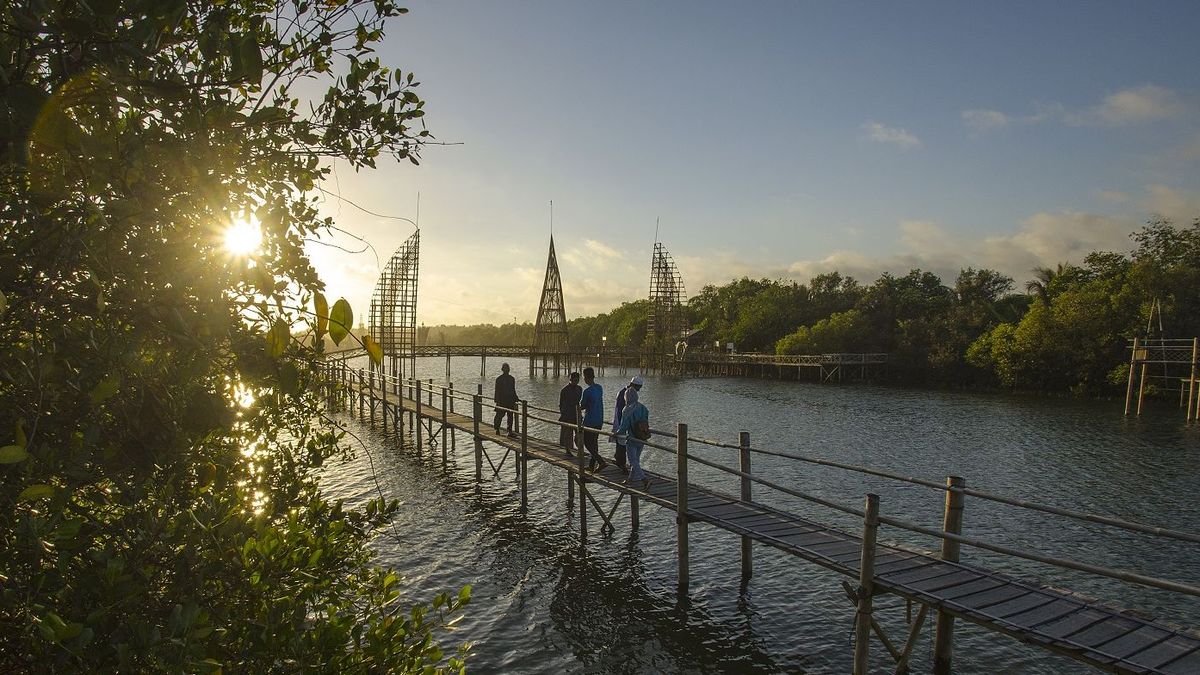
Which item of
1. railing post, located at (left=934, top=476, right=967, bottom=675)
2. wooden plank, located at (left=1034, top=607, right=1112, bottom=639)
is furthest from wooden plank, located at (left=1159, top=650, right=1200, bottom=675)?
railing post, located at (left=934, top=476, right=967, bottom=675)

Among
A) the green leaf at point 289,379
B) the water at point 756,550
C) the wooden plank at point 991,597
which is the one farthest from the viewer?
the water at point 756,550

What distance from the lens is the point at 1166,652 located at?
564 cm

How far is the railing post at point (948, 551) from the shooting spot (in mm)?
7570

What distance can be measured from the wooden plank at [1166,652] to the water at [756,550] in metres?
2.95

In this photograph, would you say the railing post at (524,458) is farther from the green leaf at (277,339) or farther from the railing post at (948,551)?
the green leaf at (277,339)

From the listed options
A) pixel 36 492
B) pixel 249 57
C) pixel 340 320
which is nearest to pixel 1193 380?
pixel 340 320

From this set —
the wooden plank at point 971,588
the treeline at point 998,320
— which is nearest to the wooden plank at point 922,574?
the wooden plank at point 971,588

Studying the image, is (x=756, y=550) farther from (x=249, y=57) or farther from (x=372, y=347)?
(x=249, y=57)

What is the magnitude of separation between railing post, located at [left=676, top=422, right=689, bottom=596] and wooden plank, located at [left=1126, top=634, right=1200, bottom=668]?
5346 mm

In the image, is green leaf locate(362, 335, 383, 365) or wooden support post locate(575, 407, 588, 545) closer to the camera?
green leaf locate(362, 335, 383, 365)

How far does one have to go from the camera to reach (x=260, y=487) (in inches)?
161

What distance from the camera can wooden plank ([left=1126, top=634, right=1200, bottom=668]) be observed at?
5484 millimetres

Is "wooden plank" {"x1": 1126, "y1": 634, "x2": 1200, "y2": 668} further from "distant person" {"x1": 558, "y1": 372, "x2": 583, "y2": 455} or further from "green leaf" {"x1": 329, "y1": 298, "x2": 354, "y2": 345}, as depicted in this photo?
"distant person" {"x1": 558, "y1": 372, "x2": 583, "y2": 455}

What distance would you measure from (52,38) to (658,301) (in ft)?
229
